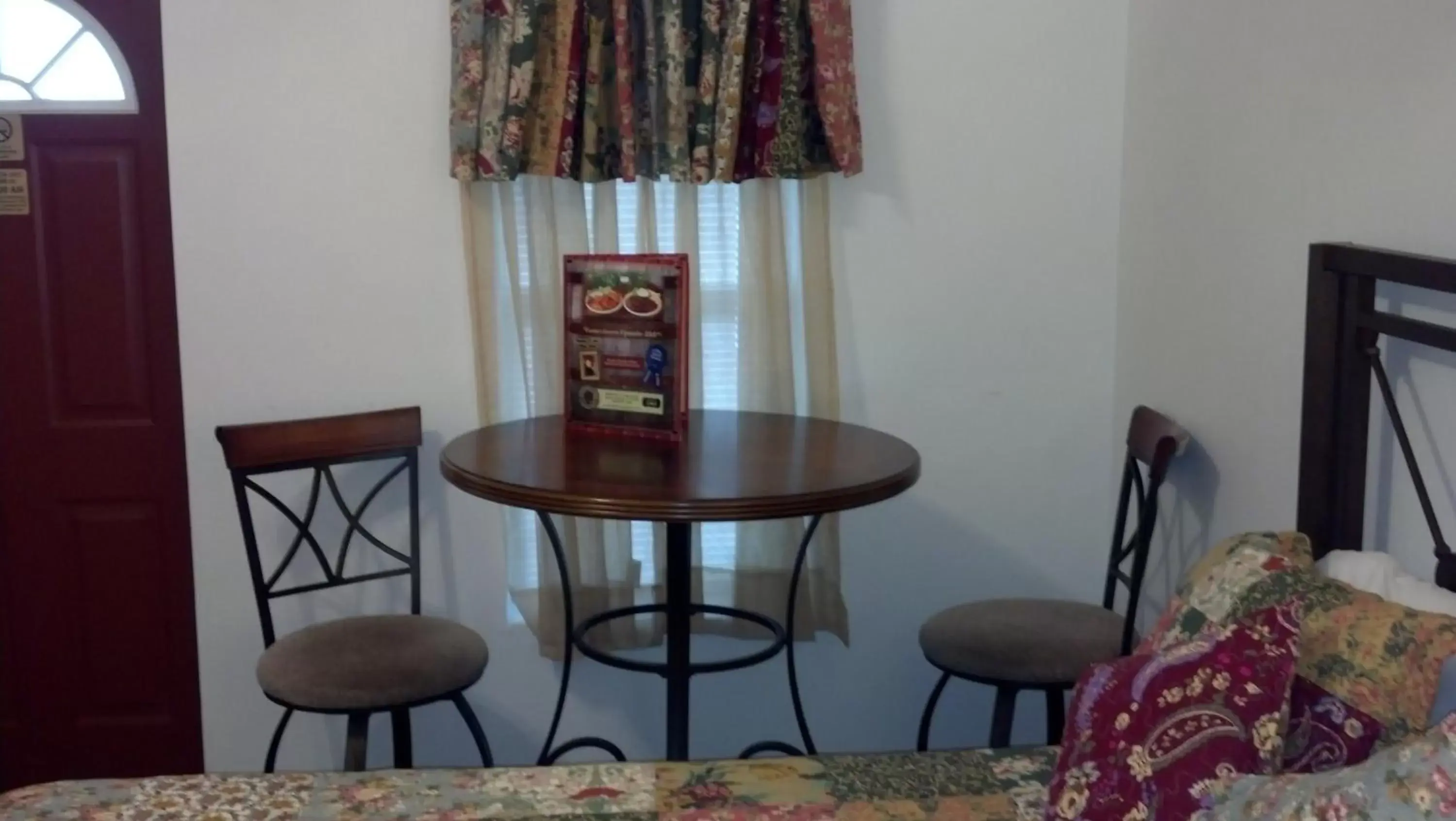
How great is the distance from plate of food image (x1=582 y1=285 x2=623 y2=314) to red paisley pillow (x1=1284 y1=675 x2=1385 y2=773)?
1364 mm

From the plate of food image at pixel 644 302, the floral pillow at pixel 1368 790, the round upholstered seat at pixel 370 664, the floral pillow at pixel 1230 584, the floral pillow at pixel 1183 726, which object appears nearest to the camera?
the floral pillow at pixel 1368 790

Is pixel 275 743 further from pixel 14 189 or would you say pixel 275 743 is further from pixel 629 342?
pixel 14 189

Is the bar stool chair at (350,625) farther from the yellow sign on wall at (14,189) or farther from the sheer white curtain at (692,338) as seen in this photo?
the yellow sign on wall at (14,189)

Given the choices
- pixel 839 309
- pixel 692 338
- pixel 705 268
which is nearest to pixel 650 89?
pixel 705 268

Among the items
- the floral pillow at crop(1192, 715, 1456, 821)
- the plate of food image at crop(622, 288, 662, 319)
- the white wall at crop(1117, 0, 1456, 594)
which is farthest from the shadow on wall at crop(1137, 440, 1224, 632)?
the floral pillow at crop(1192, 715, 1456, 821)

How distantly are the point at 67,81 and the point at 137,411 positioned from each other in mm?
701

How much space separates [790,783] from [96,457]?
1866 millimetres

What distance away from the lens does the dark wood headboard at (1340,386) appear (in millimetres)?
1910

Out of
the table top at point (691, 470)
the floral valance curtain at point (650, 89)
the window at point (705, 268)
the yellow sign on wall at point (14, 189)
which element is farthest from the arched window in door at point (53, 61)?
the table top at point (691, 470)

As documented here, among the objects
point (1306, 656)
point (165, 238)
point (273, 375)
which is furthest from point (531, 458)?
point (1306, 656)

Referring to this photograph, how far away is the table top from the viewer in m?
2.10

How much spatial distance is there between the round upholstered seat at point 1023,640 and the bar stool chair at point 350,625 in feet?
2.84

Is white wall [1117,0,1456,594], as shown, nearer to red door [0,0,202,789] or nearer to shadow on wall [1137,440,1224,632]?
shadow on wall [1137,440,1224,632]

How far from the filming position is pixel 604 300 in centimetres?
249
